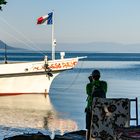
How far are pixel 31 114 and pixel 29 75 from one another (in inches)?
343

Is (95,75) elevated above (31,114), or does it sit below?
above

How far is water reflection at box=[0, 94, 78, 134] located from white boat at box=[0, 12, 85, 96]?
619 millimetres

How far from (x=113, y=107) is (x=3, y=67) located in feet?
70.6

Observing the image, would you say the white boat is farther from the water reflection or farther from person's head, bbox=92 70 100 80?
person's head, bbox=92 70 100 80

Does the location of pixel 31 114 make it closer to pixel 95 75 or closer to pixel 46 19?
pixel 46 19

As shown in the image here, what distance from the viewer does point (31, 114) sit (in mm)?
22812

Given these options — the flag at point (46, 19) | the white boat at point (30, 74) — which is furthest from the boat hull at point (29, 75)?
the flag at point (46, 19)

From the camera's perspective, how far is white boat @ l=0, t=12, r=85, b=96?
3069cm

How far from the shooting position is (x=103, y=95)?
10484 mm

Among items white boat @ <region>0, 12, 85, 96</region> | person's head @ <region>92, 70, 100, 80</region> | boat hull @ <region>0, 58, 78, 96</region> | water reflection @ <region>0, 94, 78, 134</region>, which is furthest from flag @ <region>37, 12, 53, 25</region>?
person's head @ <region>92, 70, 100, 80</region>

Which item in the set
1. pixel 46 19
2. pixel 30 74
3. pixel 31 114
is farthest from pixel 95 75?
pixel 46 19

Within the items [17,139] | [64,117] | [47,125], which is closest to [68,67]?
[64,117]

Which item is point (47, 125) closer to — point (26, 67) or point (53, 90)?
point (26, 67)

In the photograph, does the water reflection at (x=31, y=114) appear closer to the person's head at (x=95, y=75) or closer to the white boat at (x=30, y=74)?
the white boat at (x=30, y=74)
